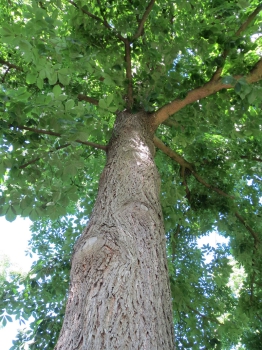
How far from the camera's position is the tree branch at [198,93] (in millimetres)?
3197

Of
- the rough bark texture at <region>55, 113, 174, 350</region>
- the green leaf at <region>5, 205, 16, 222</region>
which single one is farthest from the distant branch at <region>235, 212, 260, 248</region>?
the green leaf at <region>5, 205, 16, 222</region>

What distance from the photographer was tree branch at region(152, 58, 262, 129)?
3197mm

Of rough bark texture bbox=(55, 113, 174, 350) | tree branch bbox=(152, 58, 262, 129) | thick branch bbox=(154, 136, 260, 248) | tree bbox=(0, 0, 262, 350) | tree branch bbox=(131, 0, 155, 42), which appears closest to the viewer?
rough bark texture bbox=(55, 113, 174, 350)

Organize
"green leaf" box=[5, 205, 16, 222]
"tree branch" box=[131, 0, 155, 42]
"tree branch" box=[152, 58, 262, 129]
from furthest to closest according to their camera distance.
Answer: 1. "tree branch" box=[131, 0, 155, 42]
2. "tree branch" box=[152, 58, 262, 129]
3. "green leaf" box=[5, 205, 16, 222]

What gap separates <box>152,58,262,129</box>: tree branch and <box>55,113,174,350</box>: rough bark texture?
114cm

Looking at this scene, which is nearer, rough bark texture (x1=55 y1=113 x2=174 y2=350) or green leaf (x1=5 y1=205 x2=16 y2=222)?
rough bark texture (x1=55 y1=113 x2=174 y2=350)

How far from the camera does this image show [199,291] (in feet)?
16.0

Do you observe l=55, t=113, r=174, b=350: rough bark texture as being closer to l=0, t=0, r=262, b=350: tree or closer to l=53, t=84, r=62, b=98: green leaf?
l=0, t=0, r=262, b=350: tree

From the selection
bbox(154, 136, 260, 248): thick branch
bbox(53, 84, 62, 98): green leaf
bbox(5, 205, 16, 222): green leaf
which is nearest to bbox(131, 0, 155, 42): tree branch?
bbox(154, 136, 260, 248): thick branch

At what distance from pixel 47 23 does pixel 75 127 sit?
0.75m

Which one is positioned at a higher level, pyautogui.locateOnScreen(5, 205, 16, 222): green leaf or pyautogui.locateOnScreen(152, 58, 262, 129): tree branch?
pyautogui.locateOnScreen(152, 58, 262, 129): tree branch

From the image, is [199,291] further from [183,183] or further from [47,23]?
[47,23]

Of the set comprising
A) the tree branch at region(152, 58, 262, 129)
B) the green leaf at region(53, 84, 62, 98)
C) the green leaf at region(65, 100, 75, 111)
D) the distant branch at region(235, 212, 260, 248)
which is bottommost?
the green leaf at region(53, 84, 62, 98)

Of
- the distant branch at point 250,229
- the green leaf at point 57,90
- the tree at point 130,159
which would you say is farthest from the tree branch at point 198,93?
the distant branch at point 250,229
